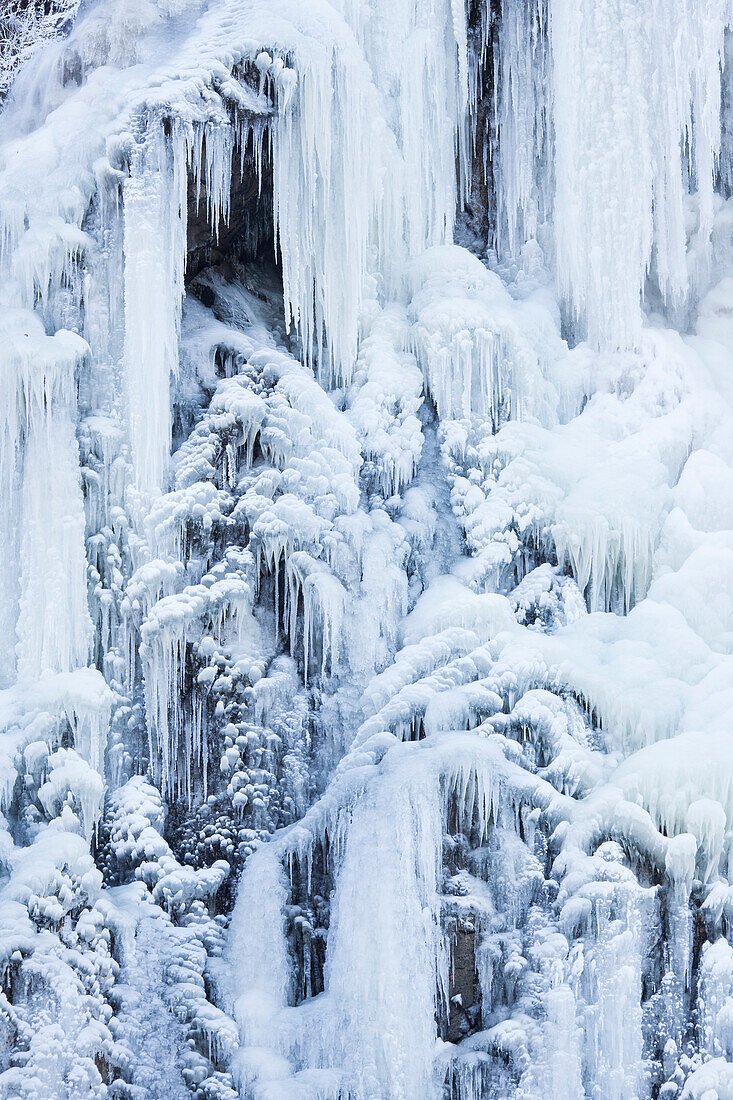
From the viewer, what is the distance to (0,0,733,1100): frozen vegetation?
21.2 feet

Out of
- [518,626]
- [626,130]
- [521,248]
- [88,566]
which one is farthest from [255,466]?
[626,130]

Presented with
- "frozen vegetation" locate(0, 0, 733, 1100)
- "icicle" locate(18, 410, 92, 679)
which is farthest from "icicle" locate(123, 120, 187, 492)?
"icicle" locate(18, 410, 92, 679)

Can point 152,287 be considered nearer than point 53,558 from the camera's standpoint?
No

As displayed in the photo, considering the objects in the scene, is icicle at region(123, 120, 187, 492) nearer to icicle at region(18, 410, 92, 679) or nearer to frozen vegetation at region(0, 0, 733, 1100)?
frozen vegetation at region(0, 0, 733, 1100)

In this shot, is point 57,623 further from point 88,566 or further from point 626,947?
point 626,947

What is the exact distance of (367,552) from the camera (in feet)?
26.0

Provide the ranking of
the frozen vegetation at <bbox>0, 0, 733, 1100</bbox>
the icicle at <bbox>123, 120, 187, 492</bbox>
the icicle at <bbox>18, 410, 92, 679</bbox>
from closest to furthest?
the frozen vegetation at <bbox>0, 0, 733, 1100</bbox> → the icicle at <bbox>18, 410, 92, 679</bbox> → the icicle at <bbox>123, 120, 187, 492</bbox>

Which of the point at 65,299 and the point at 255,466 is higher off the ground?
the point at 65,299

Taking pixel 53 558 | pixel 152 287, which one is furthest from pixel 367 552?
pixel 152 287

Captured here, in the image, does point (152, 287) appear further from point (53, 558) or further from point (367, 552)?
point (367, 552)

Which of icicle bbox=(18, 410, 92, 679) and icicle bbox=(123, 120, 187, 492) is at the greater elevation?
icicle bbox=(123, 120, 187, 492)

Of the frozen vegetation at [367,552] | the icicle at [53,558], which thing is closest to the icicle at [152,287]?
the frozen vegetation at [367,552]

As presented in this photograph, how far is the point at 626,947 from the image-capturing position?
6.31m

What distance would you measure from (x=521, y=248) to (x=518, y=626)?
3236 mm
